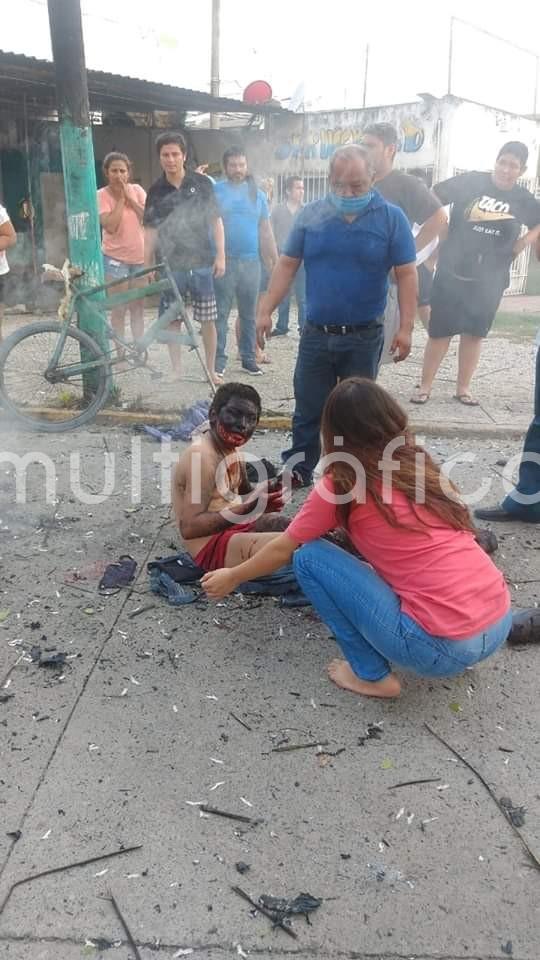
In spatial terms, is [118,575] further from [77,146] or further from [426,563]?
[77,146]

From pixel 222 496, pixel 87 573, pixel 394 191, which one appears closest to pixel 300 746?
pixel 222 496

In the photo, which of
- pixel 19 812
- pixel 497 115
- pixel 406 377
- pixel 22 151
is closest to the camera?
pixel 19 812

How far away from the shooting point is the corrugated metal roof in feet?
28.7

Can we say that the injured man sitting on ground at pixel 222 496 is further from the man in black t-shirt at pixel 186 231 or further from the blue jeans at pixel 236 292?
the blue jeans at pixel 236 292

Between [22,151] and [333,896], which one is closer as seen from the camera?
[333,896]

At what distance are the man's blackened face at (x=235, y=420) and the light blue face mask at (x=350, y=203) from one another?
125 cm

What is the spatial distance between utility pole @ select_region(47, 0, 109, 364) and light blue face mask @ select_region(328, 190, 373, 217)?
8.08ft

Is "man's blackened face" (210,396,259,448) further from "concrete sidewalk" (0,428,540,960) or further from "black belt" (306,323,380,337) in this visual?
"black belt" (306,323,380,337)

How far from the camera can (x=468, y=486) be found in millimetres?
4699

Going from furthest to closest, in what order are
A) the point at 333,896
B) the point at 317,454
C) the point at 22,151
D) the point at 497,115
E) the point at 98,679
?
the point at 497,115 < the point at 22,151 < the point at 317,454 < the point at 98,679 < the point at 333,896

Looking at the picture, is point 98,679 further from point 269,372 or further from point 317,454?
point 269,372

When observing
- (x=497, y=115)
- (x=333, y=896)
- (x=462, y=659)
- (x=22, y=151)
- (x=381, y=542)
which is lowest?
(x=333, y=896)

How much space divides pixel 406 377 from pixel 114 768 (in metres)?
5.42

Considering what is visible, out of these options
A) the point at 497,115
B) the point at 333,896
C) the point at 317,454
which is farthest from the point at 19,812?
the point at 497,115
